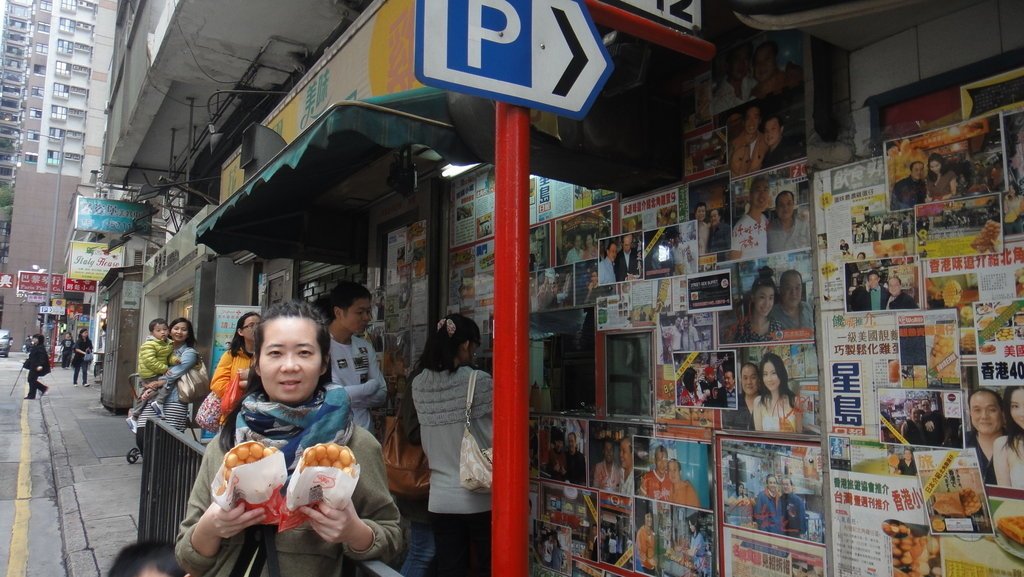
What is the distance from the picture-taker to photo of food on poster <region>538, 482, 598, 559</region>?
376cm

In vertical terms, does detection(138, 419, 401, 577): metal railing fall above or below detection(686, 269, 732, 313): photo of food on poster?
below

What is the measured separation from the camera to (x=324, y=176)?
5.09 m

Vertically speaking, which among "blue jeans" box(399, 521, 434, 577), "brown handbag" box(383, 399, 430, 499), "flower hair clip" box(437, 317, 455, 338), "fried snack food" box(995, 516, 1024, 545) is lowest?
"blue jeans" box(399, 521, 434, 577)

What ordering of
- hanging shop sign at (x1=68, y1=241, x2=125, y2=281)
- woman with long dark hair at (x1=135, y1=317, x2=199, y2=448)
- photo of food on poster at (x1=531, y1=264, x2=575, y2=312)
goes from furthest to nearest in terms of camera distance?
hanging shop sign at (x1=68, y1=241, x2=125, y2=281)
woman with long dark hair at (x1=135, y1=317, x2=199, y2=448)
photo of food on poster at (x1=531, y1=264, x2=575, y2=312)

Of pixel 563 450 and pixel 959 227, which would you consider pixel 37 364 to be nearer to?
pixel 563 450

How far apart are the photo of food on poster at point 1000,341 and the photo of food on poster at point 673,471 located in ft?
4.17

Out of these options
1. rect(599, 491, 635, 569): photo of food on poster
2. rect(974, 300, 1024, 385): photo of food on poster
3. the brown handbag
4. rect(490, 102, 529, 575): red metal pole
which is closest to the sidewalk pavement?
the brown handbag

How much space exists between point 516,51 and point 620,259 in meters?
1.83

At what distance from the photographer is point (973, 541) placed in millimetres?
2250

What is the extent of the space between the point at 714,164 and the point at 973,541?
196 cm

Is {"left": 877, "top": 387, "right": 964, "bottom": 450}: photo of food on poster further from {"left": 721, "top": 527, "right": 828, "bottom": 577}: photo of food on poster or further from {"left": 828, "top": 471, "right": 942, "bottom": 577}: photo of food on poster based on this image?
{"left": 721, "top": 527, "right": 828, "bottom": 577}: photo of food on poster

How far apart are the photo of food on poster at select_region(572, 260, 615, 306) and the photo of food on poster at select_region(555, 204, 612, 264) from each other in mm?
46

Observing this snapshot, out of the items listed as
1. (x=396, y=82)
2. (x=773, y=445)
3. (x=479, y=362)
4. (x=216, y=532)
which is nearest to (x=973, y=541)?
(x=773, y=445)

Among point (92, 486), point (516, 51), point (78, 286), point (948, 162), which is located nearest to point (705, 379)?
point (948, 162)
